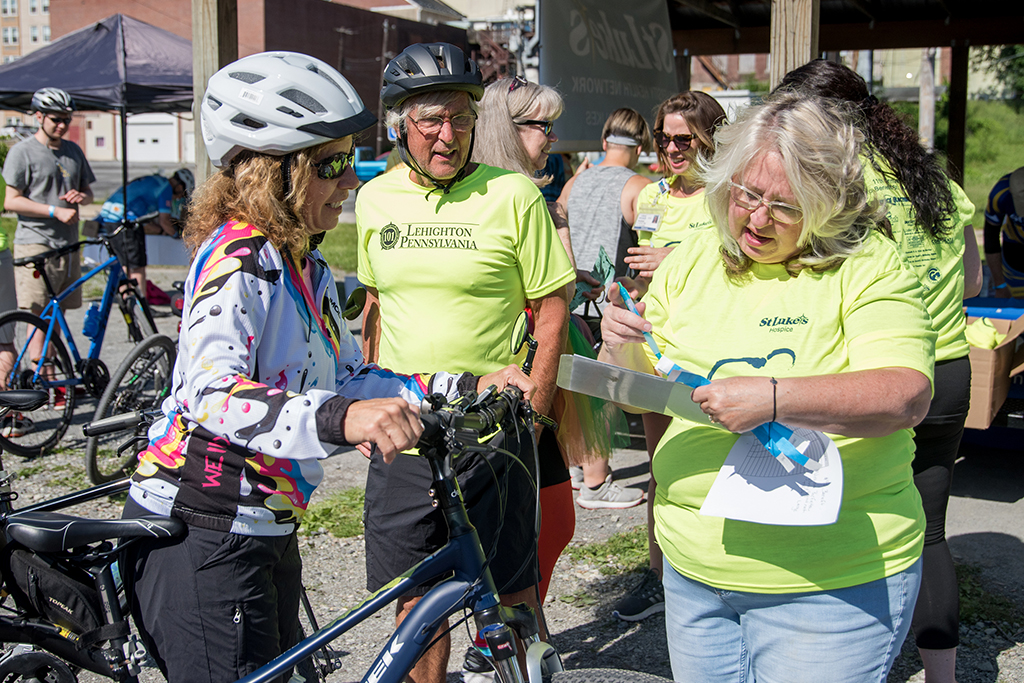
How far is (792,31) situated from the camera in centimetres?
464

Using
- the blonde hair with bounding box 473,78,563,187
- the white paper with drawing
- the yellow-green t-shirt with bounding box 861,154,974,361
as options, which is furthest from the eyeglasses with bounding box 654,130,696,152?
the white paper with drawing

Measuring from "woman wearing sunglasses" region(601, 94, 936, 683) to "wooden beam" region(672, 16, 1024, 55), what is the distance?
9929 mm

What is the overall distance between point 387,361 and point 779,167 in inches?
52.4

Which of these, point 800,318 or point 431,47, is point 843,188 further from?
point 431,47

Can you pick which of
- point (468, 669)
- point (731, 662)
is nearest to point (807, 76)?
point (731, 662)

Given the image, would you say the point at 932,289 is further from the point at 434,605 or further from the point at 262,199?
the point at 262,199

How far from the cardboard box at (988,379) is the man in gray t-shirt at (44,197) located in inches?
233

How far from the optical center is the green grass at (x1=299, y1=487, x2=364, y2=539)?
446cm

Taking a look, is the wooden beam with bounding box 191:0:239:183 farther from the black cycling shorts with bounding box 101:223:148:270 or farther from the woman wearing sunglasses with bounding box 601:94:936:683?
the woman wearing sunglasses with bounding box 601:94:936:683

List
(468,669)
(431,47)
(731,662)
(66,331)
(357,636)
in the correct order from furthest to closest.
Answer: (66,331) → (357,636) → (431,47) → (468,669) → (731,662)

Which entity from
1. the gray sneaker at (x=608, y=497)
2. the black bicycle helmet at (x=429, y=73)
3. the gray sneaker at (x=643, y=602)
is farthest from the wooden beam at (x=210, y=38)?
the gray sneaker at (x=643, y=602)

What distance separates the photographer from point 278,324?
176 cm

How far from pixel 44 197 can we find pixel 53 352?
73.1 inches

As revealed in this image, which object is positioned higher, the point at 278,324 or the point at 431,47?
the point at 431,47
